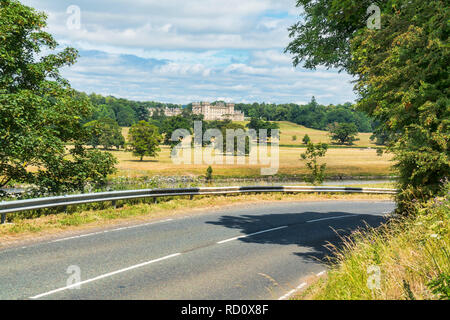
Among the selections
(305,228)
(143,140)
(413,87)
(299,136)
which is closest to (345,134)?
(299,136)

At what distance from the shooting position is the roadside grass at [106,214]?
11.4 meters

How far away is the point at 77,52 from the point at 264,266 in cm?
1352

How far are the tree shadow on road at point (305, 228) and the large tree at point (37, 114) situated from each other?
21.4ft

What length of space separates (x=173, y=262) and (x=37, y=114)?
869 centimetres

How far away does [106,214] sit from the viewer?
13992 millimetres

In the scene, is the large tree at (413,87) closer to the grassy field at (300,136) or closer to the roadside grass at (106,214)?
the roadside grass at (106,214)

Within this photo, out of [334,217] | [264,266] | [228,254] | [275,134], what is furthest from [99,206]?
[275,134]

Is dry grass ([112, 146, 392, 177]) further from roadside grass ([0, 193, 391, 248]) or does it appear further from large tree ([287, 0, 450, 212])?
large tree ([287, 0, 450, 212])

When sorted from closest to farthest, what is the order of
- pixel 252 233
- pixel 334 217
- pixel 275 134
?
pixel 252 233
pixel 334 217
pixel 275 134

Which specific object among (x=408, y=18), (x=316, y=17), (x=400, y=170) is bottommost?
(x=400, y=170)

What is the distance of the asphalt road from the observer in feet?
23.5

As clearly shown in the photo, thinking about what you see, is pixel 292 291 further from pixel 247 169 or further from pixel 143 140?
pixel 143 140

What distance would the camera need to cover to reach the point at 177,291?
7.15 metres

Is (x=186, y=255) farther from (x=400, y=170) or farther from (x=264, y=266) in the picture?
(x=400, y=170)
